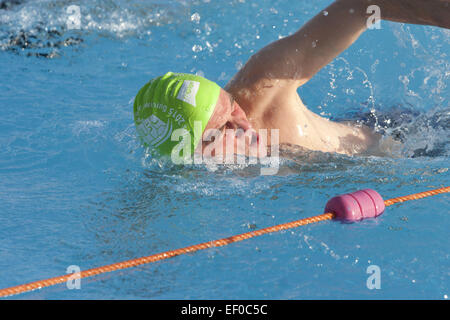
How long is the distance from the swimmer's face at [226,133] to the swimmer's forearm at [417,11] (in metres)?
0.68

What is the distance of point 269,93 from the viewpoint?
255cm

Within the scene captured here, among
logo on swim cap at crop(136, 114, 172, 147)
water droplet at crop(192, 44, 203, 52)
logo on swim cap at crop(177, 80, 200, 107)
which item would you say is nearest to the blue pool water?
water droplet at crop(192, 44, 203, 52)

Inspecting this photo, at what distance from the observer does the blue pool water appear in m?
2.02

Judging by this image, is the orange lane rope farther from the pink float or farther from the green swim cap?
the green swim cap

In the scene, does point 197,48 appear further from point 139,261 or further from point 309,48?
point 139,261

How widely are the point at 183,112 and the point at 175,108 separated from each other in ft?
0.11

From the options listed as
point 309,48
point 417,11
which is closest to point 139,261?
point 309,48

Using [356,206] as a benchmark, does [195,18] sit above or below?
above

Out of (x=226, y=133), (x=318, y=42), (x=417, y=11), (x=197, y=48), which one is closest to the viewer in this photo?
(x=417, y=11)

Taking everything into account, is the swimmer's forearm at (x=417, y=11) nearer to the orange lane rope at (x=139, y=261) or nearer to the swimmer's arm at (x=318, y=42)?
the swimmer's arm at (x=318, y=42)

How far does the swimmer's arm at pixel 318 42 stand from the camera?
229 centimetres

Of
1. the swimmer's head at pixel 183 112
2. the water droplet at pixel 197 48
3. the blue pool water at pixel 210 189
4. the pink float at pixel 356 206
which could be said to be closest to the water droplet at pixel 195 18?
the water droplet at pixel 197 48

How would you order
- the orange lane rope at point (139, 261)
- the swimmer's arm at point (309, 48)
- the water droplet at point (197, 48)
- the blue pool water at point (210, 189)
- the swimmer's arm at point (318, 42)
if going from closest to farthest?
the orange lane rope at point (139, 261), the blue pool water at point (210, 189), the swimmer's arm at point (318, 42), the swimmer's arm at point (309, 48), the water droplet at point (197, 48)
